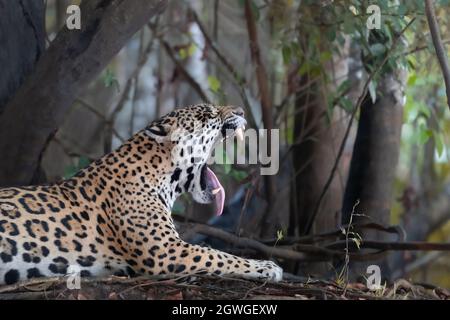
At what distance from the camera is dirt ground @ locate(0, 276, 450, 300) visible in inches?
216

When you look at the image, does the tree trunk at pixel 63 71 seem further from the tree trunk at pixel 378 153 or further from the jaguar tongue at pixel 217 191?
the tree trunk at pixel 378 153

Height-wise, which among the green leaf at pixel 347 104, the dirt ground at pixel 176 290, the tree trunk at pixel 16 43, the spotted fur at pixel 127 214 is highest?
the tree trunk at pixel 16 43

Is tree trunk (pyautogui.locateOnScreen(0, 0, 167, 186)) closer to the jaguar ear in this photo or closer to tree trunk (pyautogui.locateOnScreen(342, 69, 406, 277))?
the jaguar ear

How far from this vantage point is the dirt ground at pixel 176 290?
18.0 feet

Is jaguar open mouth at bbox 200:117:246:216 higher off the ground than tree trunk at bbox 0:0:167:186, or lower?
lower

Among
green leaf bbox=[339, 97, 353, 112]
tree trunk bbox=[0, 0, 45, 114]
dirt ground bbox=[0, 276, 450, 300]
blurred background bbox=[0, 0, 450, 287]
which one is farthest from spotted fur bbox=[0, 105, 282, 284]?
green leaf bbox=[339, 97, 353, 112]

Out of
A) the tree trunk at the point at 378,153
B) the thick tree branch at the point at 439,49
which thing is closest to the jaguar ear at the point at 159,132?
the thick tree branch at the point at 439,49

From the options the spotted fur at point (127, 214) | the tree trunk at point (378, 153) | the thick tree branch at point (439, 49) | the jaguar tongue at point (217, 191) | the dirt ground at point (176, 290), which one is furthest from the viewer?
the tree trunk at point (378, 153)

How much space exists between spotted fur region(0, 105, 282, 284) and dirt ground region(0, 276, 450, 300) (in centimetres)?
22

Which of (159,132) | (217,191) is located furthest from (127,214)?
(217,191)

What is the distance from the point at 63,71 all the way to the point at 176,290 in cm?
172

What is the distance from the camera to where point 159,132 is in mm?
6625
